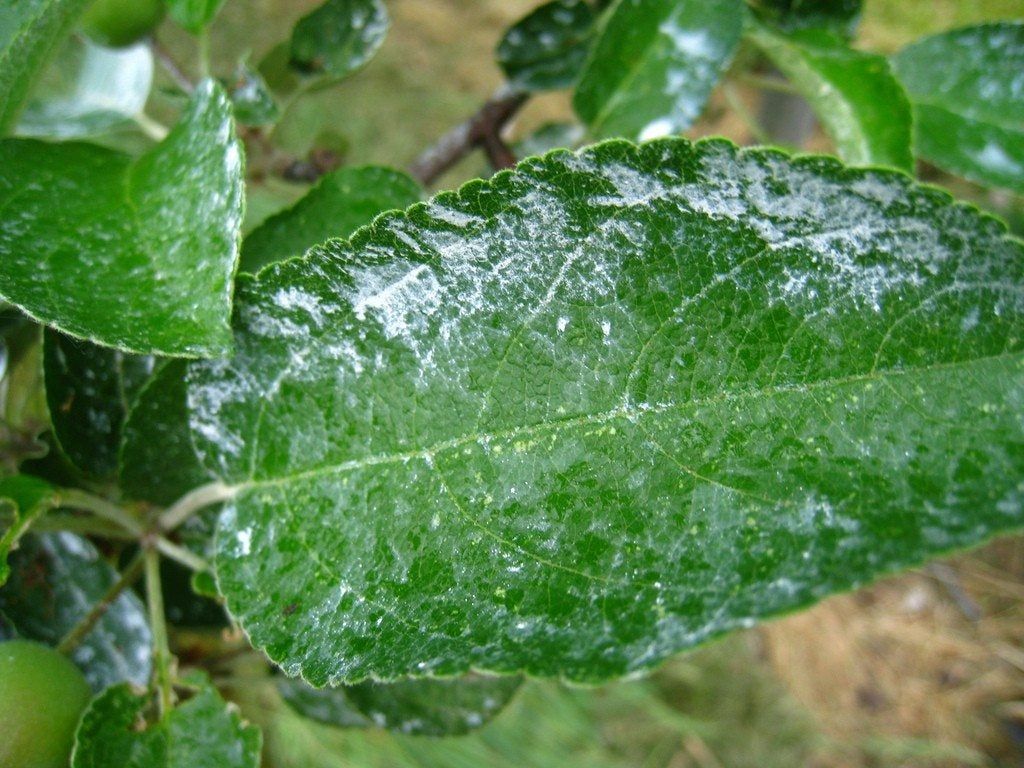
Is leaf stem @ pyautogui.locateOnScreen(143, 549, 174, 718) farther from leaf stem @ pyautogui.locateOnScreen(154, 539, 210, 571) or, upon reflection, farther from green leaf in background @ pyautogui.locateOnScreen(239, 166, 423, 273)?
green leaf in background @ pyautogui.locateOnScreen(239, 166, 423, 273)

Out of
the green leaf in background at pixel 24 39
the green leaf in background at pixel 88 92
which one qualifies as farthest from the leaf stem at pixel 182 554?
the green leaf in background at pixel 88 92

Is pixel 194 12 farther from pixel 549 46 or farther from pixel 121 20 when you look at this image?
pixel 549 46

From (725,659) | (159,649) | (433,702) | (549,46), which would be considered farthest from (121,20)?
(725,659)

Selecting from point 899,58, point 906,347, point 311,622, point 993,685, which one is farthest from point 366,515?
point 993,685

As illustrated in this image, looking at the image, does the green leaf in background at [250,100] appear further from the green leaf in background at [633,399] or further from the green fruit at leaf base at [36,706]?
the green fruit at leaf base at [36,706]

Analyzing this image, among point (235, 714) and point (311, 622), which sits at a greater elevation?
point (311, 622)

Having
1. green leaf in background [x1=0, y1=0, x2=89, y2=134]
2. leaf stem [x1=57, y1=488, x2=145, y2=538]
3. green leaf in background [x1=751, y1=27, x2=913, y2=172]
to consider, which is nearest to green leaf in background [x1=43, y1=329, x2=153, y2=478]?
leaf stem [x1=57, y1=488, x2=145, y2=538]

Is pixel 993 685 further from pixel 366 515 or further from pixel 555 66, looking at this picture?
pixel 366 515
